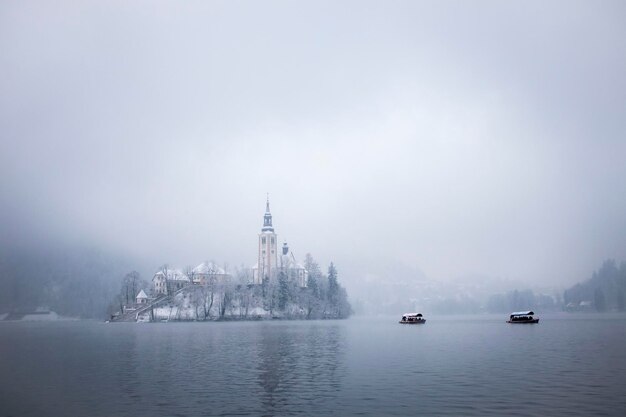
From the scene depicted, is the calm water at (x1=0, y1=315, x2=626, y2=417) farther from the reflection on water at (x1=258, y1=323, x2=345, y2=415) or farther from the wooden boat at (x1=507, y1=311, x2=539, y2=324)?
the wooden boat at (x1=507, y1=311, x2=539, y2=324)

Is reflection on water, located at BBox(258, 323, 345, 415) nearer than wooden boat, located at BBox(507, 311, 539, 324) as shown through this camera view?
Yes

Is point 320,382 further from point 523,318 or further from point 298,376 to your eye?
point 523,318

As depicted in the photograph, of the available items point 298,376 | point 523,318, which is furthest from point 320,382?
point 523,318

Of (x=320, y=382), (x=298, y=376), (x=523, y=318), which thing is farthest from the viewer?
(x=523, y=318)

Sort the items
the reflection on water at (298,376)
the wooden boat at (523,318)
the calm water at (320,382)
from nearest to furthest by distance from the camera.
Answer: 1. the calm water at (320,382)
2. the reflection on water at (298,376)
3. the wooden boat at (523,318)

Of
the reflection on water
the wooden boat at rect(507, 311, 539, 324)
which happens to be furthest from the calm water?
the wooden boat at rect(507, 311, 539, 324)

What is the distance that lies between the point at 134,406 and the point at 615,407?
29.7 meters

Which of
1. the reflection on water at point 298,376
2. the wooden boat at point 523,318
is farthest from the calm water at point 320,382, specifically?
the wooden boat at point 523,318

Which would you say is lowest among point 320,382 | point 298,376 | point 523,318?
point 320,382

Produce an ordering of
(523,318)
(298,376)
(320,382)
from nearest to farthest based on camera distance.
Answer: (320,382), (298,376), (523,318)

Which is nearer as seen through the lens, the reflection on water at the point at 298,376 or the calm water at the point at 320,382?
the calm water at the point at 320,382

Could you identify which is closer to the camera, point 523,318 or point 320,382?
point 320,382

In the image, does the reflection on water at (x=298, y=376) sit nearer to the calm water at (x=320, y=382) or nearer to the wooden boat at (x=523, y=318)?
the calm water at (x=320, y=382)

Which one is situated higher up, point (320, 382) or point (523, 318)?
point (523, 318)
